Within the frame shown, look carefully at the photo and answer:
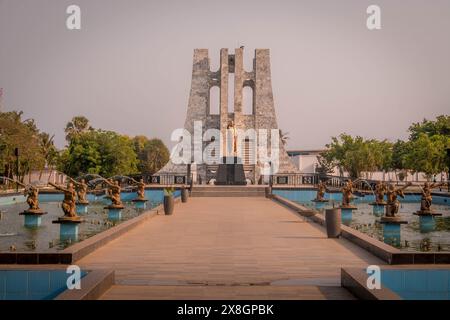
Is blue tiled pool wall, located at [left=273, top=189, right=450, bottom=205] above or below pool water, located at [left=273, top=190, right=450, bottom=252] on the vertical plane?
above

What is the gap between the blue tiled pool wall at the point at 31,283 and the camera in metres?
9.47

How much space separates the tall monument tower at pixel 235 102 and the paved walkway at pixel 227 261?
55.8m

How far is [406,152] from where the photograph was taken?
71438mm

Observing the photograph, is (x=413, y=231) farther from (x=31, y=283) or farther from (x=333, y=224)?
(x=31, y=283)

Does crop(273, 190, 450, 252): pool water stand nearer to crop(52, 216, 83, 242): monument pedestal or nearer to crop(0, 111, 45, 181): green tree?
crop(52, 216, 83, 242): monument pedestal

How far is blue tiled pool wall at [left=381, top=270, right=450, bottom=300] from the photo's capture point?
957cm

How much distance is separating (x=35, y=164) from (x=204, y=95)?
29.6 m

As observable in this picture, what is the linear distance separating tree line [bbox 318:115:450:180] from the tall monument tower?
685 cm

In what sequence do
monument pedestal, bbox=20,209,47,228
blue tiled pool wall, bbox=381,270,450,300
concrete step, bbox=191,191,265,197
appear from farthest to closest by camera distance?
concrete step, bbox=191,191,265,197 < monument pedestal, bbox=20,209,47,228 < blue tiled pool wall, bbox=381,270,450,300

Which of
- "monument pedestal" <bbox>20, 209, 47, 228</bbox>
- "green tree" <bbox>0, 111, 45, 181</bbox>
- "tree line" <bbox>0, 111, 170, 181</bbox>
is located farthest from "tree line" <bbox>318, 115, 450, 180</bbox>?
"monument pedestal" <bbox>20, 209, 47, 228</bbox>

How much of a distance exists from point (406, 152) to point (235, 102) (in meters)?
20.5

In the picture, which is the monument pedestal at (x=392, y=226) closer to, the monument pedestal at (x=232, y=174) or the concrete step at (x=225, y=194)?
the concrete step at (x=225, y=194)

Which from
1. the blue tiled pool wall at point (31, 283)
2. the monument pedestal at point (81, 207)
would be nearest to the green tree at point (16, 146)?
the monument pedestal at point (81, 207)
